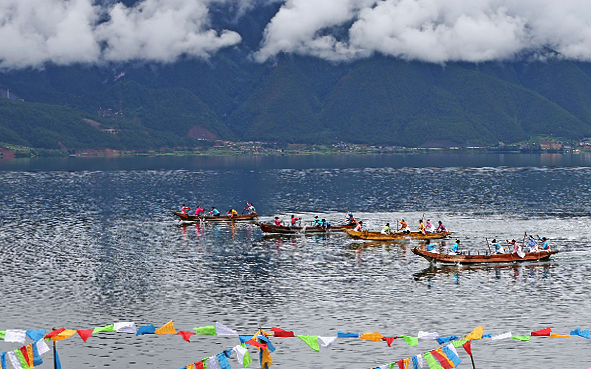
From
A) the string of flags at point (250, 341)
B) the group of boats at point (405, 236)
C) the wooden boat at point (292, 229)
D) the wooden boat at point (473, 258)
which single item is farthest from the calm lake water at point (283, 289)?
the string of flags at point (250, 341)

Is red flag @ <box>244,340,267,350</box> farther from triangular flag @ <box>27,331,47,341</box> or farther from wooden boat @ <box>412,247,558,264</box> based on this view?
wooden boat @ <box>412,247,558,264</box>

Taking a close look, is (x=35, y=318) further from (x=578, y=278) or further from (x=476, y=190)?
(x=476, y=190)

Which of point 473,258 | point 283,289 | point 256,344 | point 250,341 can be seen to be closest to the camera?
point 256,344

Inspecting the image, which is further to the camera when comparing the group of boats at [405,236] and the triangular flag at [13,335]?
the group of boats at [405,236]

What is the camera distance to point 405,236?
334ft

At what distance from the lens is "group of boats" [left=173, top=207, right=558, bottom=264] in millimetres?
82500

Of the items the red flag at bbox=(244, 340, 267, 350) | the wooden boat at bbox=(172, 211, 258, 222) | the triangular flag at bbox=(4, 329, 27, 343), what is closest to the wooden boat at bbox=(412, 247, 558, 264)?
the red flag at bbox=(244, 340, 267, 350)

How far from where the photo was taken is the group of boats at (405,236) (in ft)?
271

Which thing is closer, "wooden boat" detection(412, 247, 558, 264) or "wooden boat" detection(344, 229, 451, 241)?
"wooden boat" detection(412, 247, 558, 264)

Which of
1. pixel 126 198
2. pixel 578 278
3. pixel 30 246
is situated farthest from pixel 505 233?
pixel 126 198

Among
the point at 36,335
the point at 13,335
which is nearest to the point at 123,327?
the point at 36,335

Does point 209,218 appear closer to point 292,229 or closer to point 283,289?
point 292,229

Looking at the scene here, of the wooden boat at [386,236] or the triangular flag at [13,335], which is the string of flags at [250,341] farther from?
the wooden boat at [386,236]

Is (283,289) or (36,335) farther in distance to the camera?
(283,289)
